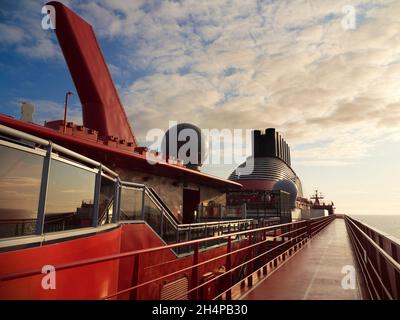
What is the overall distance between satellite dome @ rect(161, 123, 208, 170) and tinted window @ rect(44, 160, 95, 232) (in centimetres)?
2323

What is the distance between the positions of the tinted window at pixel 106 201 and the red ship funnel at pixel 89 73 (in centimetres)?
873

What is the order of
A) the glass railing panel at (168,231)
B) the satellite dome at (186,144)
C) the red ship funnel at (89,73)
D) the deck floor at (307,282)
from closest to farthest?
the deck floor at (307,282) < the glass railing panel at (168,231) < the red ship funnel at (89,73) < the satellite dome at (186,144)

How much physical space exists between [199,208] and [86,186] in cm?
1701

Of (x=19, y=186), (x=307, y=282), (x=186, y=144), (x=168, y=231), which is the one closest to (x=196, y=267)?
(x=19, y=186)

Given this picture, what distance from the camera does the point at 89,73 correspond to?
18391mm

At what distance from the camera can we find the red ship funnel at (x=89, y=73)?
1747 cm

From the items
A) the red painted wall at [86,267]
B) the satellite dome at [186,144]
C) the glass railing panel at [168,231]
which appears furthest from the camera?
the satellite dome at [186,144]

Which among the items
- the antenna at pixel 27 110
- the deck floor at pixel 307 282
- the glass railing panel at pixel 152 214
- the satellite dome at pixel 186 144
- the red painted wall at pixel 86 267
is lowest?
the deck floor at pixel 307 282

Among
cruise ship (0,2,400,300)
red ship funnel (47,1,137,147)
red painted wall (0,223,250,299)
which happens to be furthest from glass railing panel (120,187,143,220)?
red ship funnel (47,1,137,147)

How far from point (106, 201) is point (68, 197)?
243cm

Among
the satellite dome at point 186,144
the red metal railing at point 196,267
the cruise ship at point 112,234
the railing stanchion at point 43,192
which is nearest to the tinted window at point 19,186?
the cruise ship at point 112,234

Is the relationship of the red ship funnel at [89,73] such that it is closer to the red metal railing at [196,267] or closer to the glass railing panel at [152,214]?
the glass railing panel at [152,214]

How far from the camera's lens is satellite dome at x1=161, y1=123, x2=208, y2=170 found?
30.5 metres
